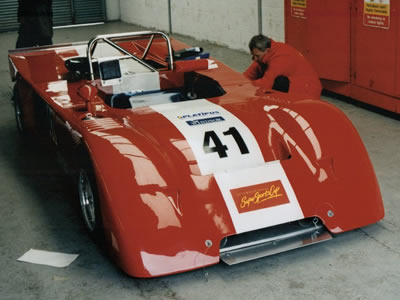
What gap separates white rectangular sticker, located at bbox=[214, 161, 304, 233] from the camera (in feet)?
10.8

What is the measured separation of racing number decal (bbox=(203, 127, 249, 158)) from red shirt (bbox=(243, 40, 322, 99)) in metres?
1.67

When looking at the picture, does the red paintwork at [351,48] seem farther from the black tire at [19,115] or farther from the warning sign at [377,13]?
the black tire at [19,115]

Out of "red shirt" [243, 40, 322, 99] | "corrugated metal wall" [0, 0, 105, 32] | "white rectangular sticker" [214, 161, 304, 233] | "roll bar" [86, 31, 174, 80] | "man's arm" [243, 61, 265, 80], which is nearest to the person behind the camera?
"white rectangular sticker" [214, 161, 304, 233]

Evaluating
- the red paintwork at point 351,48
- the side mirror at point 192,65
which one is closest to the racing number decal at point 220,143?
the side mirror at point 192,65

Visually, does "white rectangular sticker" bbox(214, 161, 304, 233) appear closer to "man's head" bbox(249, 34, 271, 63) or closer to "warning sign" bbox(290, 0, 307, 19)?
"man's head" bbox(249, 34, 271, 63)

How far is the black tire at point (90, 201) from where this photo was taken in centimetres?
347

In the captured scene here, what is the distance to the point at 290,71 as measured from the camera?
17.3 feet

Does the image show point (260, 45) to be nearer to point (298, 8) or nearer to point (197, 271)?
point (298, 8)

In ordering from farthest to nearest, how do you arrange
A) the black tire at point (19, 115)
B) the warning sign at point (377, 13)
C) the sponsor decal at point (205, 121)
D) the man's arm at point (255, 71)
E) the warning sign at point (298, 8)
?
the warning sign at point (298, 8) → the black tire at point (19, 115) → the warning sign at point (377, 13) → the man's arm at point (255, 71) → the sponsor decal at point (205, 121)

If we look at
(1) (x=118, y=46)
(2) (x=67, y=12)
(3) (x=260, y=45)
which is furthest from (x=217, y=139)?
(2) (x=67, y=12)

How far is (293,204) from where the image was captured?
11.1ft

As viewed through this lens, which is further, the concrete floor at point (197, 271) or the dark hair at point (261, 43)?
the dark hair at point (261, 43)

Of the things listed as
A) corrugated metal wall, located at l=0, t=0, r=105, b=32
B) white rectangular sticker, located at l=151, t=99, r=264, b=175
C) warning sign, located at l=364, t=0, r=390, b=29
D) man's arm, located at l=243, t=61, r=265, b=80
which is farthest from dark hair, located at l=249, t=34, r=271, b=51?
corrugated metal wall, located at l=0, t=0, r=105, b=32

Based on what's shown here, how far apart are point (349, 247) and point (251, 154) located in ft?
2.43
